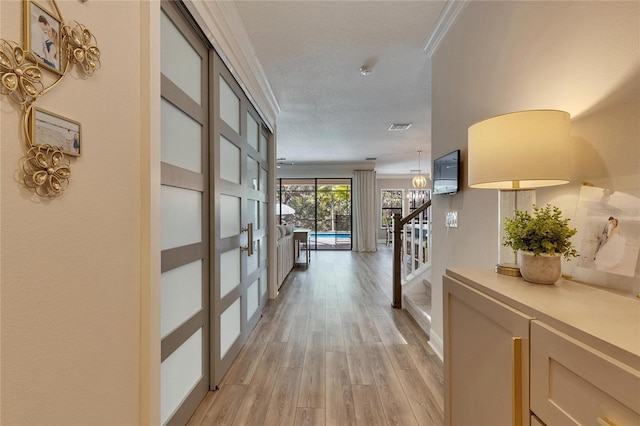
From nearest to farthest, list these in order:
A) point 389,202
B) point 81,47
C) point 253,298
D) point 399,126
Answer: point 81,47, point 253,298, point 399,126, point 389,202

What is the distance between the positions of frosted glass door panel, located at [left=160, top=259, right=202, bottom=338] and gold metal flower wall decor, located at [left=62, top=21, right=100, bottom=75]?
892mm

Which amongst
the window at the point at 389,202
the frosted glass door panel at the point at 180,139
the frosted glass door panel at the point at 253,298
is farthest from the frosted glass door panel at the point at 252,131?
the window at the point at 389,202

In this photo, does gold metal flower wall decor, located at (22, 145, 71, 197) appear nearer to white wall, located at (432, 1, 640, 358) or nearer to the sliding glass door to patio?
white wall, located at (432, 1, 640, 358)

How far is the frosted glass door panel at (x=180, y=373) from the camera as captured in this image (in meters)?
1.40

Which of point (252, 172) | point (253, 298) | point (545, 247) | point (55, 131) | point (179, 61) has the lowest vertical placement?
point (253, 298)

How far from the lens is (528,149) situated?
3.14ft

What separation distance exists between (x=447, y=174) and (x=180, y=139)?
182 cm

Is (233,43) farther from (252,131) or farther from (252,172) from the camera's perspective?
(252,172)

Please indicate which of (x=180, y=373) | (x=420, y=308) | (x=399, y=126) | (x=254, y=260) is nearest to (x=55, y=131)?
(x=180, y=373)

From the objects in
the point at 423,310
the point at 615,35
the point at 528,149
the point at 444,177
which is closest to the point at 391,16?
the point at 444,177

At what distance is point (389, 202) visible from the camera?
35.0 feet

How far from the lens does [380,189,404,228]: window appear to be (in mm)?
10641

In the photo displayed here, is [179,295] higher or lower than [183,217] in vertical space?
lower

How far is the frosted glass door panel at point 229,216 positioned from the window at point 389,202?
8721 mm
